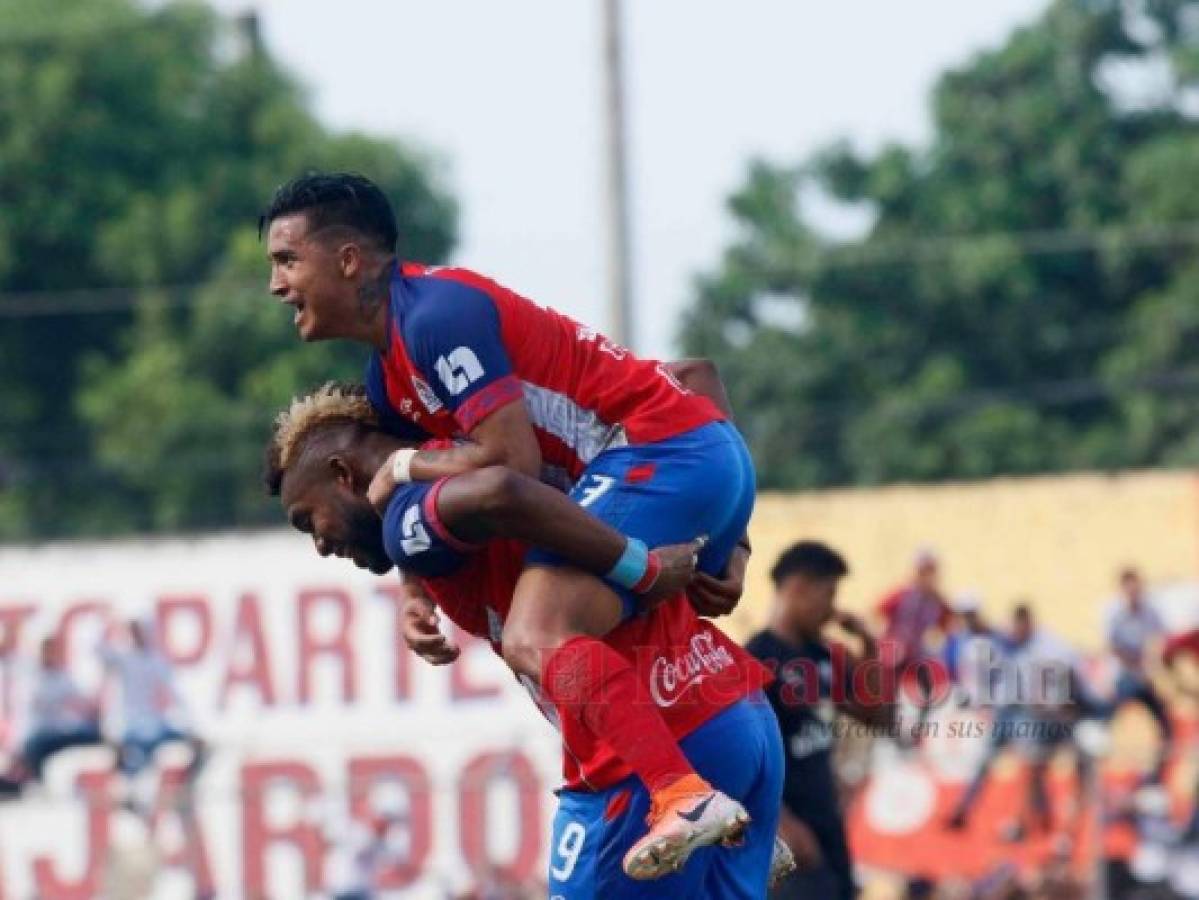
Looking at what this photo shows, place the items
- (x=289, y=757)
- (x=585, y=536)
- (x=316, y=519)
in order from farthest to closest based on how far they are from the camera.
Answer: (x=289, y=757)
(x=316, y=519)
(x=585, y=536)

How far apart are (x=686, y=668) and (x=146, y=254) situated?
39.6 meters

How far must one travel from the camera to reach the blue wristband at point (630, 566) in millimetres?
6953

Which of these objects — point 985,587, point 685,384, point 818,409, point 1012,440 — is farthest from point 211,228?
point 685,384

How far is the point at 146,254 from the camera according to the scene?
4597cm

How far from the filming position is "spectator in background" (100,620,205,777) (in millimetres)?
19953

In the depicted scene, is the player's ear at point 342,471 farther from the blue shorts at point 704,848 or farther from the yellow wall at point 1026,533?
the yellow wall at point 1026,533

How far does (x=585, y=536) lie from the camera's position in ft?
22.6

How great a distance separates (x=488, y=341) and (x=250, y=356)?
3556cm

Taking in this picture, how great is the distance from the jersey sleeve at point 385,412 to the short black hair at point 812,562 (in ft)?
11.9

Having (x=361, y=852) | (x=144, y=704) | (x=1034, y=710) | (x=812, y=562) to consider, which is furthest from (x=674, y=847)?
(x=144, y=704)

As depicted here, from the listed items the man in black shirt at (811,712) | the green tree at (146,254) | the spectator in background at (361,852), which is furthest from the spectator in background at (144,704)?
the green tree at (146,254)

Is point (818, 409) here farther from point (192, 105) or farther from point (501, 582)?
point (501, 582)

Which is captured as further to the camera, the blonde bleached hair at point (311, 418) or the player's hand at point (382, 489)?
the blonde bleached hair at point (311, 418)

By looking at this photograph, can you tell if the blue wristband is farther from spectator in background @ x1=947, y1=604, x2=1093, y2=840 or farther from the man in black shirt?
spectator in background @ x1=947, y1=604, x2=1093, y2=840
